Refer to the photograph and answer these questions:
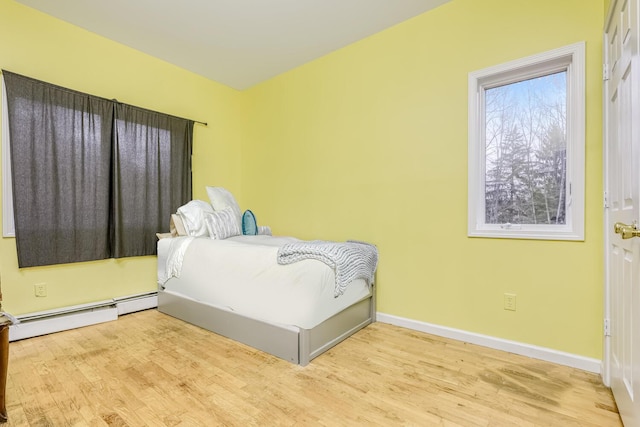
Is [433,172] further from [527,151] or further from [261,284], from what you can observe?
[261,284]

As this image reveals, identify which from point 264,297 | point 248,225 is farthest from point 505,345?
point 248,225

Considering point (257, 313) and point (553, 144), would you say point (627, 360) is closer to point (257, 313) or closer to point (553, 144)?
point (553, 144)

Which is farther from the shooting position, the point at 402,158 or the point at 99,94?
the point at 99,94

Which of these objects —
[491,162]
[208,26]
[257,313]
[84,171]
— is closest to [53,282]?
[84,171]

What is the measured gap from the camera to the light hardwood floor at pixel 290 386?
4.62ft

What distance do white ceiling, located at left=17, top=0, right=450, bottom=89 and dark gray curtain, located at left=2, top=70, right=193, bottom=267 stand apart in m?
0.65

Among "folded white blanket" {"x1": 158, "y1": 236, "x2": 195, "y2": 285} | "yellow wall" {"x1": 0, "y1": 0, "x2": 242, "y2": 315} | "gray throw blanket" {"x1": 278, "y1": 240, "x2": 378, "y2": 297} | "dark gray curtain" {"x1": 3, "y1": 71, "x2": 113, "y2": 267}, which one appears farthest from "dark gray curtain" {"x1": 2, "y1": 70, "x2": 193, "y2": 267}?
"gray throw blanket" {"x1": 278, "y1": 240, "x2": 378, "y2": 297}

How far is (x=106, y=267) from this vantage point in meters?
2.85

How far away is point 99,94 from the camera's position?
9.18 ft

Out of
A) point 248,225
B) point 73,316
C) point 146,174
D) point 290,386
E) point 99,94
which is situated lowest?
point 290,386

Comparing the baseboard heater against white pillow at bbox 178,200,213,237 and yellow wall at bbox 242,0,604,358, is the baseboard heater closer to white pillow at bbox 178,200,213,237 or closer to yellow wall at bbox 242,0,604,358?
white pillow at bbox 178,200,213,237

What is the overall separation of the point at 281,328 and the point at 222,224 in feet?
4.23

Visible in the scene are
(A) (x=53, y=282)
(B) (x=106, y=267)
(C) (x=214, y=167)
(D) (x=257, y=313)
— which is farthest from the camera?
(C) (x=214, y=167)

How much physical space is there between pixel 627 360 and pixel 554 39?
Result: 1.88 meters
